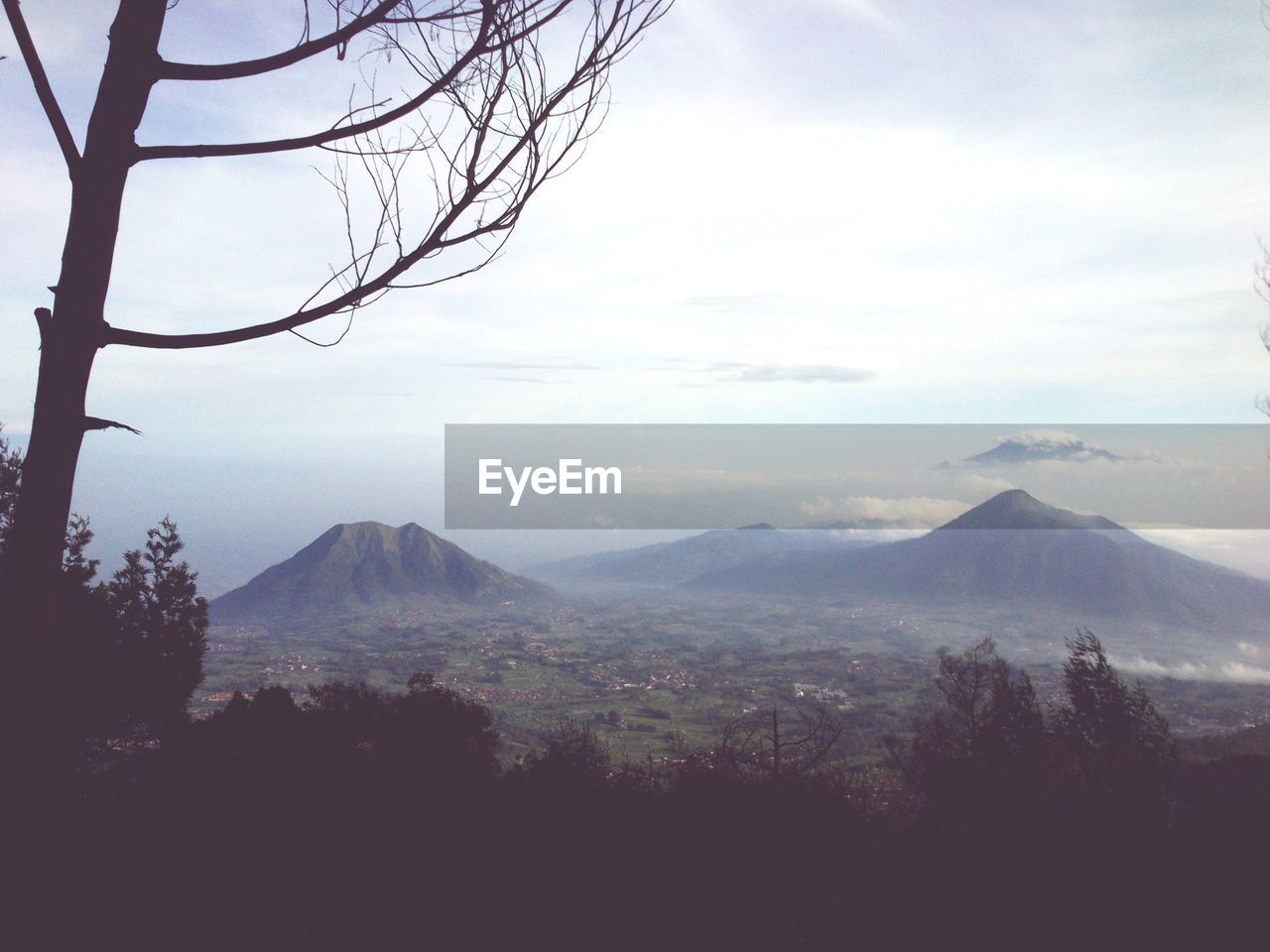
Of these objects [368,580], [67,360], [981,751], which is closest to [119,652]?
[67,360]

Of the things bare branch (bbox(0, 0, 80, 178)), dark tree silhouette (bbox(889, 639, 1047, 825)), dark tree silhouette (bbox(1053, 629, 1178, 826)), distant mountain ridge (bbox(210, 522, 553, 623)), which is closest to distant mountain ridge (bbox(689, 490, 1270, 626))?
distant mountain ridge (bbox(210, 522, 553, 623))

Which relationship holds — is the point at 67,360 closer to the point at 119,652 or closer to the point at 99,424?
the point at 99,424

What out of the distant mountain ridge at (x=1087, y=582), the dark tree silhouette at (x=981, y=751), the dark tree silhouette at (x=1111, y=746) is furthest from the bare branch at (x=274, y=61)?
the distant mountain ridge at (x=1087, y=582)

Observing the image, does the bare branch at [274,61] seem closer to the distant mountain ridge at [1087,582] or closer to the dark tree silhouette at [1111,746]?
the dark tree silhouette at [1111,746]

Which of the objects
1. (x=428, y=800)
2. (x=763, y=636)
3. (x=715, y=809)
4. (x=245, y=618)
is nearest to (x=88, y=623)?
(x=428, y=800)

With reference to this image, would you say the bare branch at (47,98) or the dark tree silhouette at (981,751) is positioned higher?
the bare branch at (47,98)

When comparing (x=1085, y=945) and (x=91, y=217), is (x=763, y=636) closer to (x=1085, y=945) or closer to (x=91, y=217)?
(x=1085, y=945)

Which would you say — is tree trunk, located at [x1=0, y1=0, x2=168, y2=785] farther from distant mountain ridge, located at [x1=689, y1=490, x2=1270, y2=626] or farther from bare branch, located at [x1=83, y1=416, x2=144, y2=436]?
distant mountain ridge, located at [x1=689, y1=490, x2=1270, y2=626]
